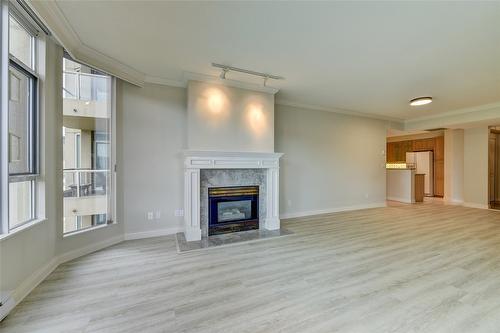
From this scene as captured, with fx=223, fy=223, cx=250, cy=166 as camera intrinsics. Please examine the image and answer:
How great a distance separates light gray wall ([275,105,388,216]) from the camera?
18.1ft

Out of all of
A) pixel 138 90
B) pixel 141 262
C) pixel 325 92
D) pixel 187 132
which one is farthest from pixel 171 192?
pixel 325 92

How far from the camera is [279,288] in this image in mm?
2373

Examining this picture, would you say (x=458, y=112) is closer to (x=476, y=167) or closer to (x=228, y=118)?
(x=476, y=167)

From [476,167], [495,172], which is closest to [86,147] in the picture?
[476,167]

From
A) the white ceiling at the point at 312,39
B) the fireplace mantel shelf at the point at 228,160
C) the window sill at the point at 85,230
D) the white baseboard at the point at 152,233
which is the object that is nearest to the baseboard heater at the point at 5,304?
the window sill at the point at 85,230

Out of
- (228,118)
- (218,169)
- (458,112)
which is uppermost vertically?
(458,112)

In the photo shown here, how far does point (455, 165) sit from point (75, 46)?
35.2 ft

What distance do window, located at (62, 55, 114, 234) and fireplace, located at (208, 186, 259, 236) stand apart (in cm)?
169

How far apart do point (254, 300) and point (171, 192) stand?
2.68 meters

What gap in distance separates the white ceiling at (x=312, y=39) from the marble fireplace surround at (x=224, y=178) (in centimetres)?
145

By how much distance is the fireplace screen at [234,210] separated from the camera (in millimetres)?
4312

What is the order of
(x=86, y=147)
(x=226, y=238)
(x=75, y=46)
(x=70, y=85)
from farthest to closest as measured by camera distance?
(x=226, y=238) → (x=86, y=147) → (x=70, y=85) → (x=75, y=46)

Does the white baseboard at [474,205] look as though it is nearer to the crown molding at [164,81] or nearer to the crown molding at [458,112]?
the crown molding at [458,112]

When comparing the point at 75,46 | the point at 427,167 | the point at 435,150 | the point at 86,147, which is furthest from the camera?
the point at 427,167
